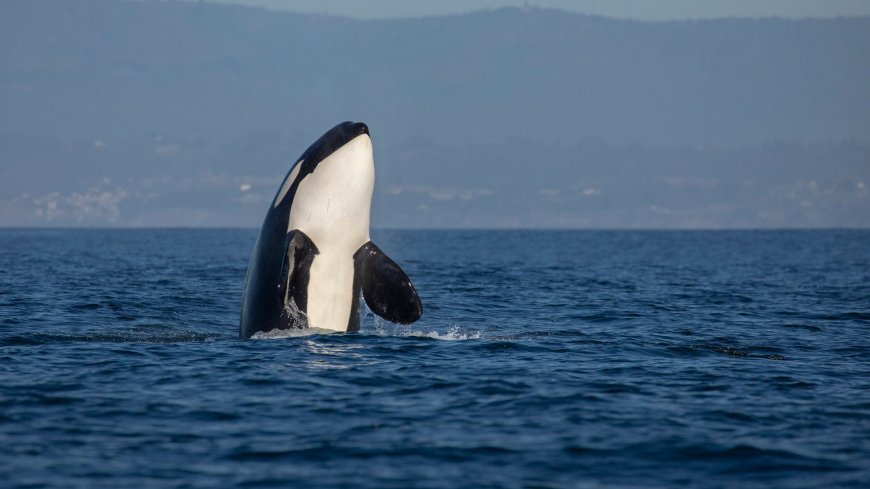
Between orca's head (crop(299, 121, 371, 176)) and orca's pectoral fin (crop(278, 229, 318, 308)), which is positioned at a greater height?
orca's head (crop(299, 121, 371, 176))

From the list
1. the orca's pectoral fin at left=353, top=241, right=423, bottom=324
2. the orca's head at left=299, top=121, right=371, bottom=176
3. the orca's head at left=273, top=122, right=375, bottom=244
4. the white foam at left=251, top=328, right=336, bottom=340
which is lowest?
the white foam at left=251, top=328, right=336, bottom=340

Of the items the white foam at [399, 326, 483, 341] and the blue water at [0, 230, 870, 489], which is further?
the white foam at [399, 326, 483, 341]

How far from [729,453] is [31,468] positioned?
6.46 meters

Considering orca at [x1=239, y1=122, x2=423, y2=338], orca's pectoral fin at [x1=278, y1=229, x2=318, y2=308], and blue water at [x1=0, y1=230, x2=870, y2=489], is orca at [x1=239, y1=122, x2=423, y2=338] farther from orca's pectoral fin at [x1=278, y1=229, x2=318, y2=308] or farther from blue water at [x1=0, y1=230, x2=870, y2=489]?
blue water at [x1=0, y1=230, x2=870, y2=489]

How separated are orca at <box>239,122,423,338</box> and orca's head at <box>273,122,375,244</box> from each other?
14 mm

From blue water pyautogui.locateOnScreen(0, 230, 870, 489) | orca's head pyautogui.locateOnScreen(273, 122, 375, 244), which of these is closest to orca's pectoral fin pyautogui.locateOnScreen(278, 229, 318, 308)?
orca's head pyautogui.locateOnScreen(273, 122, 375, 244)

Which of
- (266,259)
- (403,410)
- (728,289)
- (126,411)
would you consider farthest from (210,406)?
(728,289)

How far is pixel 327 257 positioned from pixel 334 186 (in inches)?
40.6

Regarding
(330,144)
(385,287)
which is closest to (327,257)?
(385,287)

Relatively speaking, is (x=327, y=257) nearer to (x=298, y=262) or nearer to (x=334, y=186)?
(x=298, y=262)

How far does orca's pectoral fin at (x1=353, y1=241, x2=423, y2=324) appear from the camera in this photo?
57.8 ft

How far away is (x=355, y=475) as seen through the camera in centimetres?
1102

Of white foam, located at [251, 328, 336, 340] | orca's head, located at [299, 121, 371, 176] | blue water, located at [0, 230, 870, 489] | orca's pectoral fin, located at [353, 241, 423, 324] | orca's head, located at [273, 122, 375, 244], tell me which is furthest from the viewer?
orca's head, located at [299, 121, 371, 176]

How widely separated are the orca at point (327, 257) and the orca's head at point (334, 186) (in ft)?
0.05
